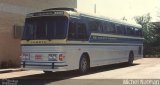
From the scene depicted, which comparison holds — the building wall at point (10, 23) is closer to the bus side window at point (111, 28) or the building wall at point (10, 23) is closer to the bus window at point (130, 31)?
the bus side window at point (111, 28)

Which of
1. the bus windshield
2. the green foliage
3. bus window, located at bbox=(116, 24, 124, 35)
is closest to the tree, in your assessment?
the green foliage

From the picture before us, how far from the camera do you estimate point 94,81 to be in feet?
49.0

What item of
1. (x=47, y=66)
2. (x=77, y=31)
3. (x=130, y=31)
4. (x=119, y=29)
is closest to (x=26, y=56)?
(x=47, y=66)

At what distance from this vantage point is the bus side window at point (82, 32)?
57.4ft

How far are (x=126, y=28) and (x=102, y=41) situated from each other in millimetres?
4345

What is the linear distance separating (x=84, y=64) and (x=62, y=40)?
96.0 inches

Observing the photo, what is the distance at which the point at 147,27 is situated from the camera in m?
38.0

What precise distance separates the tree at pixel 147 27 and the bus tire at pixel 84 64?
64.2ft

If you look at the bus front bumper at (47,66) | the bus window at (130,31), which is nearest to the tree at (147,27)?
the bus window at (130,31)

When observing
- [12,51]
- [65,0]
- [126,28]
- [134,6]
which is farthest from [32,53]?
[134,6]

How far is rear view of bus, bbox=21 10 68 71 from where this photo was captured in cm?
1620

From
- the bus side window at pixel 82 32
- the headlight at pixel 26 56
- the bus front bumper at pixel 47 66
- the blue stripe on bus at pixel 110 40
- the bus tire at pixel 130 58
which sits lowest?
the bus tire at pixel 130 58

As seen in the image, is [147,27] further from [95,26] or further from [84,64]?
[84,64]

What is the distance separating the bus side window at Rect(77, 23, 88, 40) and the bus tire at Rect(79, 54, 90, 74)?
86 centimetres
